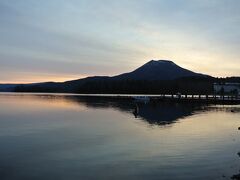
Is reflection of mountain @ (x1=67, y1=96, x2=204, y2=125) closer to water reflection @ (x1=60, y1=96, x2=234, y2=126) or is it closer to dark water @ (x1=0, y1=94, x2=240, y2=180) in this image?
water reflection @ (x1=60, y1=96, x2=234, y2=126)

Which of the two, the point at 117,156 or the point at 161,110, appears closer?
the point at 117,156

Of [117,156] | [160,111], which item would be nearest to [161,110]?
[160,111]

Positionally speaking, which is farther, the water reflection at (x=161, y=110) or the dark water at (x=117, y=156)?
the water reflection at (x=161, y=110)

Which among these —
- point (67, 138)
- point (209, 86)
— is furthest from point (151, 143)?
point (209, 86)

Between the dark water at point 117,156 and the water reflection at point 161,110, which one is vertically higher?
the water reflection at point 161,110

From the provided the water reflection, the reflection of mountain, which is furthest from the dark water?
the reflection of mountain

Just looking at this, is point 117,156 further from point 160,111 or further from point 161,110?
point 161,110

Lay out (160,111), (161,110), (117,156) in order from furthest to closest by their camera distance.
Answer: (161,110)
(160,111)
(117,156)

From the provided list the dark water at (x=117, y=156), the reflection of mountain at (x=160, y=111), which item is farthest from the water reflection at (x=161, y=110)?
the dark water at (x=117, y=156)

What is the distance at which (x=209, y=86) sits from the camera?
574 ft

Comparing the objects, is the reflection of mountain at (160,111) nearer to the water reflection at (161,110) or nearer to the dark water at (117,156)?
the water reflection at (161,110)

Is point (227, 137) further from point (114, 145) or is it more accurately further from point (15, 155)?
point (15, 155)

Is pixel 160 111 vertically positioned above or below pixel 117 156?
above

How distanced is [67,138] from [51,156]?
1097cm
